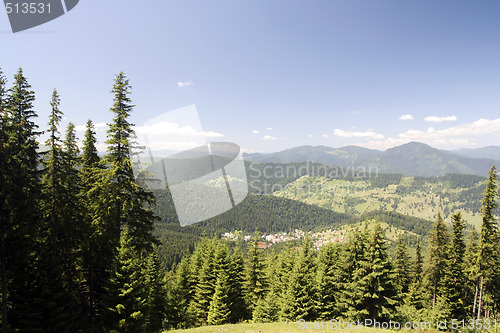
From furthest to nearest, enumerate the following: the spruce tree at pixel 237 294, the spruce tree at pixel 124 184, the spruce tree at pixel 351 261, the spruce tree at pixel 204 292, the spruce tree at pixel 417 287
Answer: the spruce tree at pixel 417 287 < the spruce tree at pixel 204 292 < the spruce tree at pixel 237 294 < the spruce tree at pixel 351 261 < the spruce tree at pixel 124 184

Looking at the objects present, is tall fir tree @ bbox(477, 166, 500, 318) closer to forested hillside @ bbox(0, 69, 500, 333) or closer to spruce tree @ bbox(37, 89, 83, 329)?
forested hillside @ bbox(0, 69, 500, 333)

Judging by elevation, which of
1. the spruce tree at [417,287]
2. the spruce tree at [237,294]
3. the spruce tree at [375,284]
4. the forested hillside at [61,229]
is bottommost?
the spruce tree at [417,287]

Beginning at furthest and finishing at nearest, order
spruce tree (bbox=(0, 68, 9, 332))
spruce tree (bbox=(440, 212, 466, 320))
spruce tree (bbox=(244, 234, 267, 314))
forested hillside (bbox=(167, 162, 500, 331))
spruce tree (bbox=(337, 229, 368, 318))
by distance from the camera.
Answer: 1. spruce tree (bbox=(440, 212, 466, 320))
2. spruce tree (bbox=(244, 234, 267, 314))
3. spruce tree (bbox=(337, 229, 368, 318))
4. forested hillside (bbox=(167, 162, 500, 331))
5. spruce tree (bbox=(0, 68, 9, 332))

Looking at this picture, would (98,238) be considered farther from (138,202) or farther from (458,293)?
(458,293)

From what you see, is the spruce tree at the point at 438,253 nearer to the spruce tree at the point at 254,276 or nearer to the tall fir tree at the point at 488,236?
the tall fir tree at the point at 488,236

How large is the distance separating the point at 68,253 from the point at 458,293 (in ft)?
159

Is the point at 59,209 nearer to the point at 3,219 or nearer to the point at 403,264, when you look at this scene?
the point at 3,219

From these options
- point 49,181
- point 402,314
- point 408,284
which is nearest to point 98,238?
point 49,181

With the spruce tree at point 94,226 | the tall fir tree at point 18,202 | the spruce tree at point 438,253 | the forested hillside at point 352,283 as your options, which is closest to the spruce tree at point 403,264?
the forested hillside at point 352,283

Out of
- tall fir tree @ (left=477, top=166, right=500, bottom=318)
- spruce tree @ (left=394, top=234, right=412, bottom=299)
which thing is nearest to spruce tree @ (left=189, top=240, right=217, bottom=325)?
spruce tree @ (left=394, top=234, right=412, bottom=299)

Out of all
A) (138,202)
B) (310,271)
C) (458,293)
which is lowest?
(458,293)

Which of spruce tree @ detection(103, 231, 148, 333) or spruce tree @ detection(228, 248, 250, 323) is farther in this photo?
spruce tree @ detection(228, 248, 250, 323)

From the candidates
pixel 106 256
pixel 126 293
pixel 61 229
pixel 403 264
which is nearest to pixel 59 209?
pixel 61 229

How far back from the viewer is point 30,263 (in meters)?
13.7
